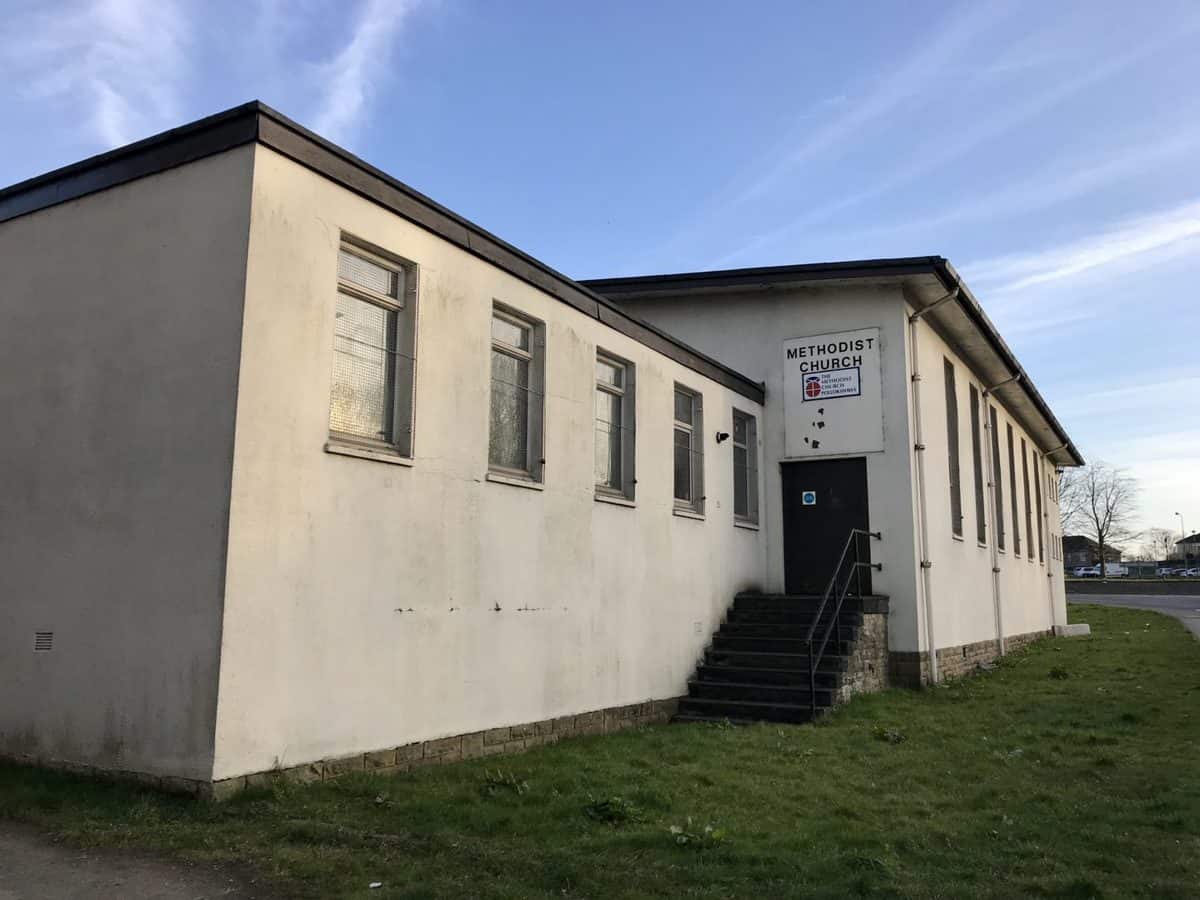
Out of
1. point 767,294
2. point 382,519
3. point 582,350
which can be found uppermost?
point 767,294

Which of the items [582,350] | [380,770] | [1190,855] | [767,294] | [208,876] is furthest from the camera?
[767,294]

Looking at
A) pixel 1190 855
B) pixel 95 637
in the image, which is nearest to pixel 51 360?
pixel 95 637

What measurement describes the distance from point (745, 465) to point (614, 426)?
3.99m

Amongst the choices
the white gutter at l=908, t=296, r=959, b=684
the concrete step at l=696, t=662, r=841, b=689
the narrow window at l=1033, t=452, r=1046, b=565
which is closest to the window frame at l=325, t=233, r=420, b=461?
the concrete step at l=696, t=662, r=841, b=689

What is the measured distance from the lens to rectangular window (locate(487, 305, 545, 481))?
29.5ft

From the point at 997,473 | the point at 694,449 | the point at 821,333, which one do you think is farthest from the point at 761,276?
the point at 997,473

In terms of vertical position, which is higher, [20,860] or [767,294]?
[767,294]

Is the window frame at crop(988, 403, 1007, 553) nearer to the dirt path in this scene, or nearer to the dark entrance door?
the dark entrance door

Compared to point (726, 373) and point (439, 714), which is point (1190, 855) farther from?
point (726, 373)

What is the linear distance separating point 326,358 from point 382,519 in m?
→ 1.27

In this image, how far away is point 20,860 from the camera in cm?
491

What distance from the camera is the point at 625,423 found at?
11203mm

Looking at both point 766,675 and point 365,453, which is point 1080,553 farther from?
point 365,453

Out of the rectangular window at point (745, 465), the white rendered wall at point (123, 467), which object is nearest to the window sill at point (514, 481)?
the white rendered wall at point (123, 467)
